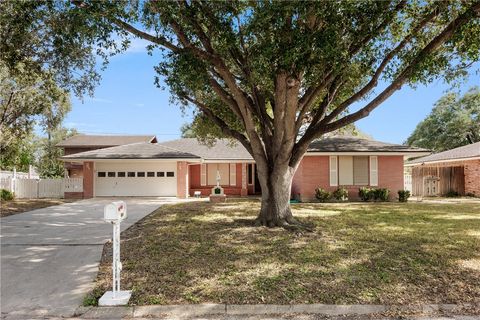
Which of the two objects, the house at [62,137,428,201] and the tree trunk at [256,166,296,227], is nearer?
the tree trunk at [256,166,296,227]

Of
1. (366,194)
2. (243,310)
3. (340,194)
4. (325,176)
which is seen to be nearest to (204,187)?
(325,176)

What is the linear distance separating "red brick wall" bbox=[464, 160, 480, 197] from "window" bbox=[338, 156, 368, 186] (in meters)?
7.67

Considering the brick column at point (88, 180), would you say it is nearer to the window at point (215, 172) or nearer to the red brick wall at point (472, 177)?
the window at point (215, 172)

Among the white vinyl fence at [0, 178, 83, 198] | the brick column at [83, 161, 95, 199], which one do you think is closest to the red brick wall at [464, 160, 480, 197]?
the brick column at [83, 161, 95, 199]

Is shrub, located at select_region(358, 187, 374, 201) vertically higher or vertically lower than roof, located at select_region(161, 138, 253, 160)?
lower

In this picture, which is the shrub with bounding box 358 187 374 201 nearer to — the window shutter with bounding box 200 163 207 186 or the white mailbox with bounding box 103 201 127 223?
the window shutter with bounding box 200 163 207 186

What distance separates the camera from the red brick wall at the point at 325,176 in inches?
795

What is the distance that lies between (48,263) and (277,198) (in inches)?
218

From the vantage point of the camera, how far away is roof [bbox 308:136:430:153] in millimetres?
19844

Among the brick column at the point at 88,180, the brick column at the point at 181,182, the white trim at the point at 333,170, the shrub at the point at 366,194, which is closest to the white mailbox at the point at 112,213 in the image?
the white trim at the point at 333,170

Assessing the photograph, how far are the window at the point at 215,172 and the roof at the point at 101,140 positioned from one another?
1096cm

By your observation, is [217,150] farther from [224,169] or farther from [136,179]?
[136,179]

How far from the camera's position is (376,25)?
8.65 m

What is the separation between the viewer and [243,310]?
472 centimetres
